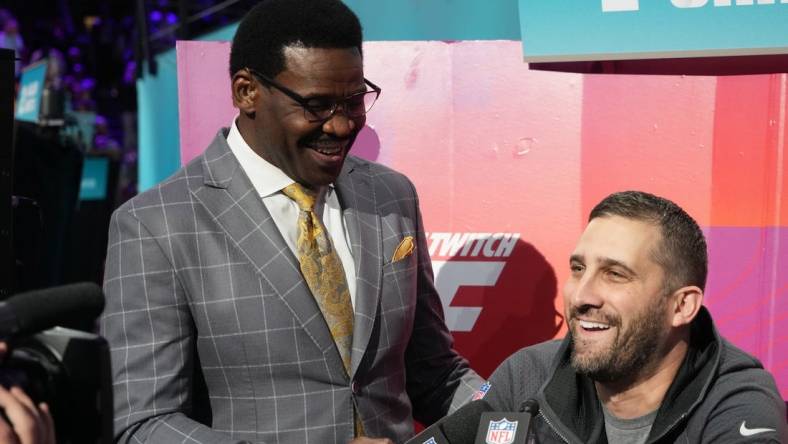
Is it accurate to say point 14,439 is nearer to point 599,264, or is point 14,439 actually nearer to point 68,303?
point 68,303

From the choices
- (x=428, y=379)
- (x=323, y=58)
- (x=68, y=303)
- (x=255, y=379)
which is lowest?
(x=428, y=379)

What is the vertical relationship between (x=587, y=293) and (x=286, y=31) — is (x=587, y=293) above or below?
below

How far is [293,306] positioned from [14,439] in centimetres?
103

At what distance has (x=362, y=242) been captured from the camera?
2.29 metres

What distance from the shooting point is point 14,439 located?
1.12 m

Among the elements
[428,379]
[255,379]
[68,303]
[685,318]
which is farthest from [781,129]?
[68,303]

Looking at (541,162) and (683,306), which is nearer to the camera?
(683,306)

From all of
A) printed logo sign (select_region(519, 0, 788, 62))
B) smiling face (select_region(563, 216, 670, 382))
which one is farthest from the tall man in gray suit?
printed logo sign (select_region(519, 0, 788, 62))

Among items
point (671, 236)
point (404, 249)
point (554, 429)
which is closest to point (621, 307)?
point (671, 236)

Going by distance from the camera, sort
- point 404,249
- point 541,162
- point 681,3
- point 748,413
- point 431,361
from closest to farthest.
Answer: point 748,413, point 404,249, point 431,361, point 681,3, point 541,162

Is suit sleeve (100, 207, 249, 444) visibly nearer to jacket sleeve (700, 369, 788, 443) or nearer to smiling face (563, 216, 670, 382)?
smiling face (563, 216, 670, 382)

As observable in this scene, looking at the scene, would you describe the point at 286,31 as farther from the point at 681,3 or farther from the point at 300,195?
the point at 681,3

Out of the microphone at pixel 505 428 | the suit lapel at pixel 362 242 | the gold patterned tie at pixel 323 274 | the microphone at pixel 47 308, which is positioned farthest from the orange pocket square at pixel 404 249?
the microphone at pixel 47 308

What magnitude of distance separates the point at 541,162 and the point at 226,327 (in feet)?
4.23
